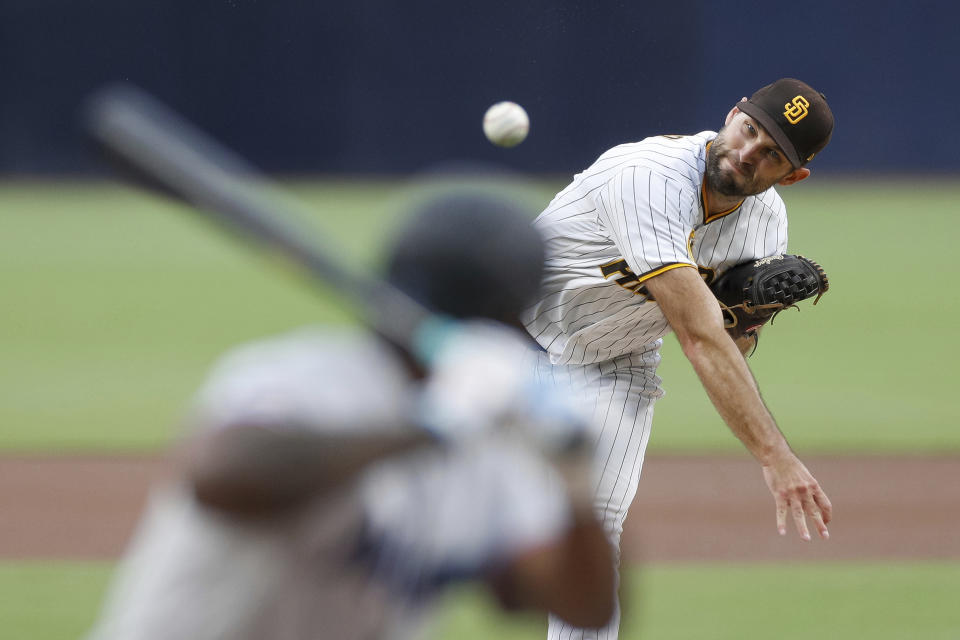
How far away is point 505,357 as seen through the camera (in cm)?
196

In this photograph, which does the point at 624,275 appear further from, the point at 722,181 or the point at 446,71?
the point at 446,71

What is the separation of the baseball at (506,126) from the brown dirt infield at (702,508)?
2.16m

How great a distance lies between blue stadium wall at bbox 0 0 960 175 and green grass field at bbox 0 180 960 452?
101 centimetres

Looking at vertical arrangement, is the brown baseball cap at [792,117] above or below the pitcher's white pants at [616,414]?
above

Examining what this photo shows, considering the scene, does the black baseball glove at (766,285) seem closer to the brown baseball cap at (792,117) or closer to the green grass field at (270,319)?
the brown baseball cap at (792,117)

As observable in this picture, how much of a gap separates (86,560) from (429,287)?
15.9 feet

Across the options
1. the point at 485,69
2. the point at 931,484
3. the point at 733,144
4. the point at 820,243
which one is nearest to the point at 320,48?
the point at 485,69

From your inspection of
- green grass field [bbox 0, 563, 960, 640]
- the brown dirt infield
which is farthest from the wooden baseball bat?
the brown dirt infield

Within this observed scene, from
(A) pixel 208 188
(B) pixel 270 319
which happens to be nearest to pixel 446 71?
(B) pixel 270 319

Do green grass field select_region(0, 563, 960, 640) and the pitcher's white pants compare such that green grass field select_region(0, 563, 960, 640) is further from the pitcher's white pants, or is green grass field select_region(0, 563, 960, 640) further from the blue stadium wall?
the blue stadium wall

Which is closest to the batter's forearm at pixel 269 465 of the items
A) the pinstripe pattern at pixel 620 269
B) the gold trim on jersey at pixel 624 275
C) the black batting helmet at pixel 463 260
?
the black batting helmet at pixel 463 260

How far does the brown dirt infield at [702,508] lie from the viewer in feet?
21.7

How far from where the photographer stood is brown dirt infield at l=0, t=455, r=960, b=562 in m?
6.62

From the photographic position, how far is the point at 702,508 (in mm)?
7477
